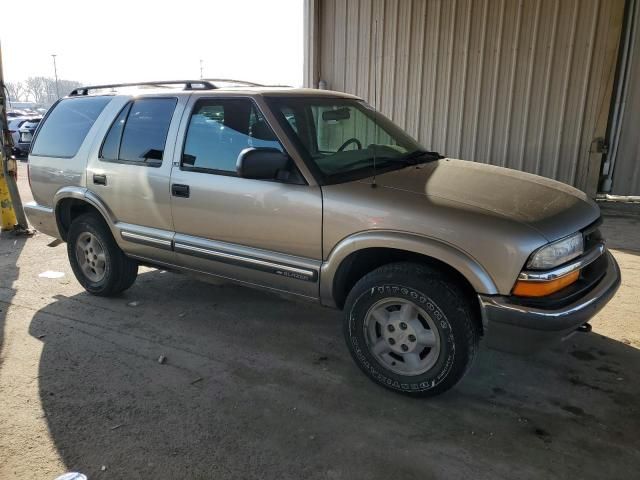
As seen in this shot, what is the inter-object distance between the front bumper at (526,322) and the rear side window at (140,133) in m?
2.73

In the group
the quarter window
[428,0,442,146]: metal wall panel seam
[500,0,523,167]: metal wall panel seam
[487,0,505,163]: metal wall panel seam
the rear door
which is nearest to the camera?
the quarter window

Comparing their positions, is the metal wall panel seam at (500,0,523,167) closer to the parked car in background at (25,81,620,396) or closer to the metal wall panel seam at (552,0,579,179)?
the metal wall panel seam at (552,0,579,179)

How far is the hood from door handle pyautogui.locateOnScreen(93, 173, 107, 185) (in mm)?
2461

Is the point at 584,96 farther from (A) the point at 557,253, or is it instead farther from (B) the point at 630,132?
(A) the point at 557,253

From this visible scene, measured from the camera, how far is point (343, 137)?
399cm

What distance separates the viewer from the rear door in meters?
4.16

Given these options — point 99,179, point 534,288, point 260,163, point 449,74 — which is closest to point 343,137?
point 260,163

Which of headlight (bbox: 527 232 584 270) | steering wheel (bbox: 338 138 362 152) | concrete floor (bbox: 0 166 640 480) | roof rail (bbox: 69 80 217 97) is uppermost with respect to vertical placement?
roof rail (bbox: 69 80 217 97)

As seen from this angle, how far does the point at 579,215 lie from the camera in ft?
10.5

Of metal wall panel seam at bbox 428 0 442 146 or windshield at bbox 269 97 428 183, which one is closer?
windshield at bbox 269 97 428 183

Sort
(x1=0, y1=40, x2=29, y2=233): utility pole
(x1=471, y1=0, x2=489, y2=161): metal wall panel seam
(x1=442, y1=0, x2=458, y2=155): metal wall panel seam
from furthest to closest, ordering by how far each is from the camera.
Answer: (x1=442, y1=0, x2=458, y2=155): metal wall panel seam < (x1=471, y1=0, x2=489, y2=161): metal wall panel seam < (x1=0, y1=40, x2=29, y2=233): utility pole

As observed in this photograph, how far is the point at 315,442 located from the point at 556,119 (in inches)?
295

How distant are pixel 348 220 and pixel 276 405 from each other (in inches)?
47.7

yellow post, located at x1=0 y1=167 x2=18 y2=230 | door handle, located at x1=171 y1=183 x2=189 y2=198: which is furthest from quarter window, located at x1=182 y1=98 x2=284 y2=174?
yellow post, located at x1=0 y1=167 x2=18 y2=230
